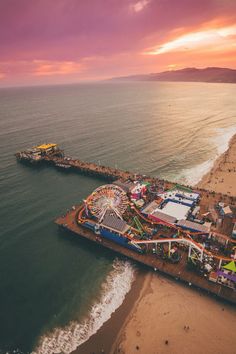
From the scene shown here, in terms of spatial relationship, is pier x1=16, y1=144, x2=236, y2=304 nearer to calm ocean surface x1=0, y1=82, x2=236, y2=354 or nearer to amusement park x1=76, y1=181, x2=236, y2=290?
amusement park x1=76, y1=181, x2=236, y2=290

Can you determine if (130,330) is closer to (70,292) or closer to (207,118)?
(70,292)

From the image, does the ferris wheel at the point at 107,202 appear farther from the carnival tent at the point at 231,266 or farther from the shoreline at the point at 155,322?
the carnival tent at the point at 231,266

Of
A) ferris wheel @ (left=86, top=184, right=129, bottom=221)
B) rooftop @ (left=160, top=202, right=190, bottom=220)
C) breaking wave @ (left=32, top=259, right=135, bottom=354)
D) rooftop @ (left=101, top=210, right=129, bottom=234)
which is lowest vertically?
breaking wave @ (left=32, top=259, right=135, bottom=354)

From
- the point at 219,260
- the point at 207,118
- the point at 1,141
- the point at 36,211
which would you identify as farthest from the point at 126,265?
the point at 207,118

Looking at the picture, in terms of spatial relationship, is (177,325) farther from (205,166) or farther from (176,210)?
(205,166)

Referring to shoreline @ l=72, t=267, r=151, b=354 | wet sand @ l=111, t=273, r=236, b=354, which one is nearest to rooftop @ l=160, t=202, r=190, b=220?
shoreline @ l=72, t=267, r=151, b=354

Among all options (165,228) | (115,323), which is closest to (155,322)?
(115,323)
